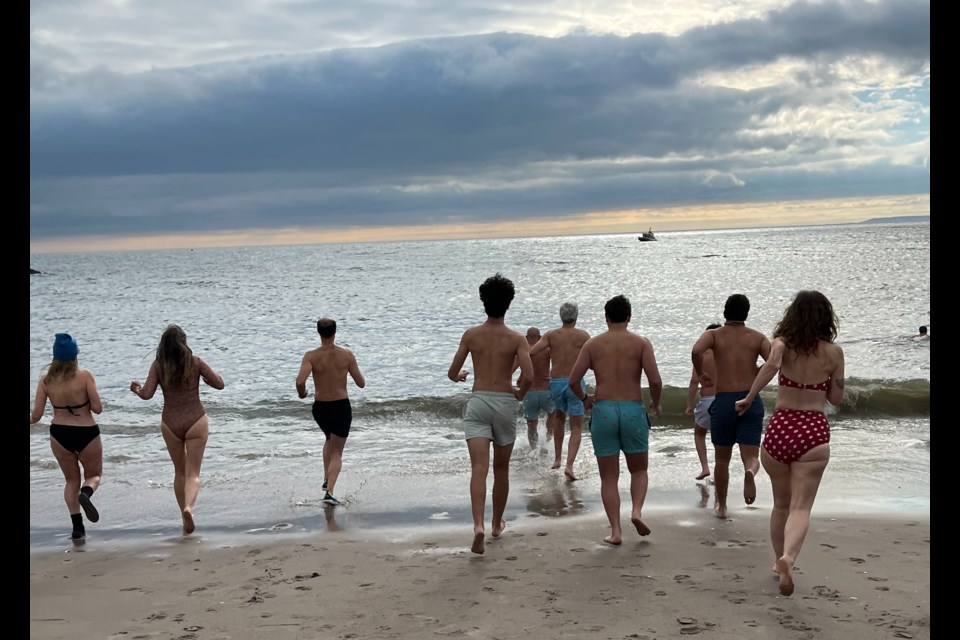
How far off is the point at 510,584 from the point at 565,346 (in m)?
4.25

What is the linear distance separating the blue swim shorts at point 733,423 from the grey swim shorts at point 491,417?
1.89 meters

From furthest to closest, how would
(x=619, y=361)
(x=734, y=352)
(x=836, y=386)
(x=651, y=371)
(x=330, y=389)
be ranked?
(x=330, y=389) < (x=734, y=352) < (x=619, y=361) < (x=651, y=371) < (x=836, y=386)

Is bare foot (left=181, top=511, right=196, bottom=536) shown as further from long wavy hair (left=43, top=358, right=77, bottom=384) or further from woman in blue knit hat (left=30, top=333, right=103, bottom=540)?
long wavy hair (left=43, top=358, right=77, bottom=384)

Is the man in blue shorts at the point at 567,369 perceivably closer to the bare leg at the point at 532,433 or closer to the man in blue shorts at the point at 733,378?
the bare leg at the point at 532,433

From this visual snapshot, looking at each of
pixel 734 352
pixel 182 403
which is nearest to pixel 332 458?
pixel 182 403

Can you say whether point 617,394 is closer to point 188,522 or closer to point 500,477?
point 500,477

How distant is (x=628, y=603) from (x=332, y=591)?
2.05 m

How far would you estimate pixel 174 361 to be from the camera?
7730 mm

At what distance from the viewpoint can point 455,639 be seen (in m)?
5.08
